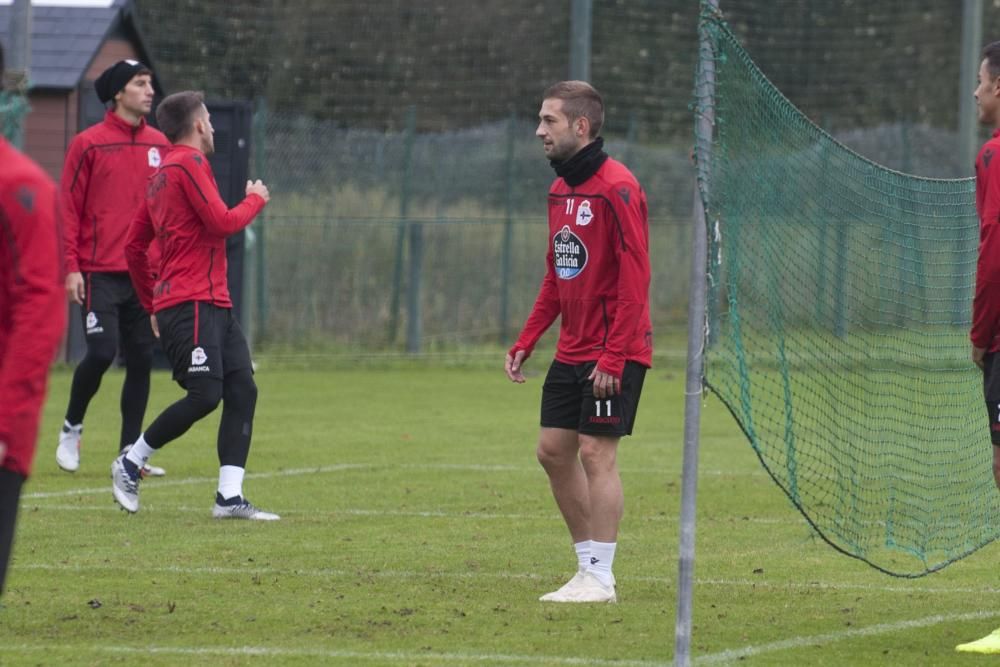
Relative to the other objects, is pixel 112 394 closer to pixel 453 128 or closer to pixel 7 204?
pixel 453 128

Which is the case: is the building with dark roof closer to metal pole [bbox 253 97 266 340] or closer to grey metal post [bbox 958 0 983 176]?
metal pole [bbox 253 97 266 340]

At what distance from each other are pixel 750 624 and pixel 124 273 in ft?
18.1

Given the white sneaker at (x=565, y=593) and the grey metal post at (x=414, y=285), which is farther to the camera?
the grey metal post at (x=414, y=285)

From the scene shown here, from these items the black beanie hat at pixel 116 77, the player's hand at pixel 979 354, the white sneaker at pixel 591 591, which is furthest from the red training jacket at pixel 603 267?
the black beanie hat at pixel 116 77

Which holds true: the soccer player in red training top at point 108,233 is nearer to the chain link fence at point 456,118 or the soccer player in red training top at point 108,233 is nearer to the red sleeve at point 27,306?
the red sleeve at point 27,306

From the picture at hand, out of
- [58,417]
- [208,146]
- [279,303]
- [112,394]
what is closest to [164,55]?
[279,303]

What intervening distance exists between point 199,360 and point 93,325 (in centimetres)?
192

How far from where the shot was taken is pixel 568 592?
24.5 ft

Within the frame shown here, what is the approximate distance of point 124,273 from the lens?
11188 millimetres

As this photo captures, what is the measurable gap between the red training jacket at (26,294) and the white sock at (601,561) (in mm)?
3192

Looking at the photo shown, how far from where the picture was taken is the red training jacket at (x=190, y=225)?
364 inches

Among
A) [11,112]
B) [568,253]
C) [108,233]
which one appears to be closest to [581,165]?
[568,253]

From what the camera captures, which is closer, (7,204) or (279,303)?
(7,204)

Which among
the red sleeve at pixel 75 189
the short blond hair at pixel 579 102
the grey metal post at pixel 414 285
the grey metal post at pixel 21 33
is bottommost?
the grey metal post at pixel 414 285
